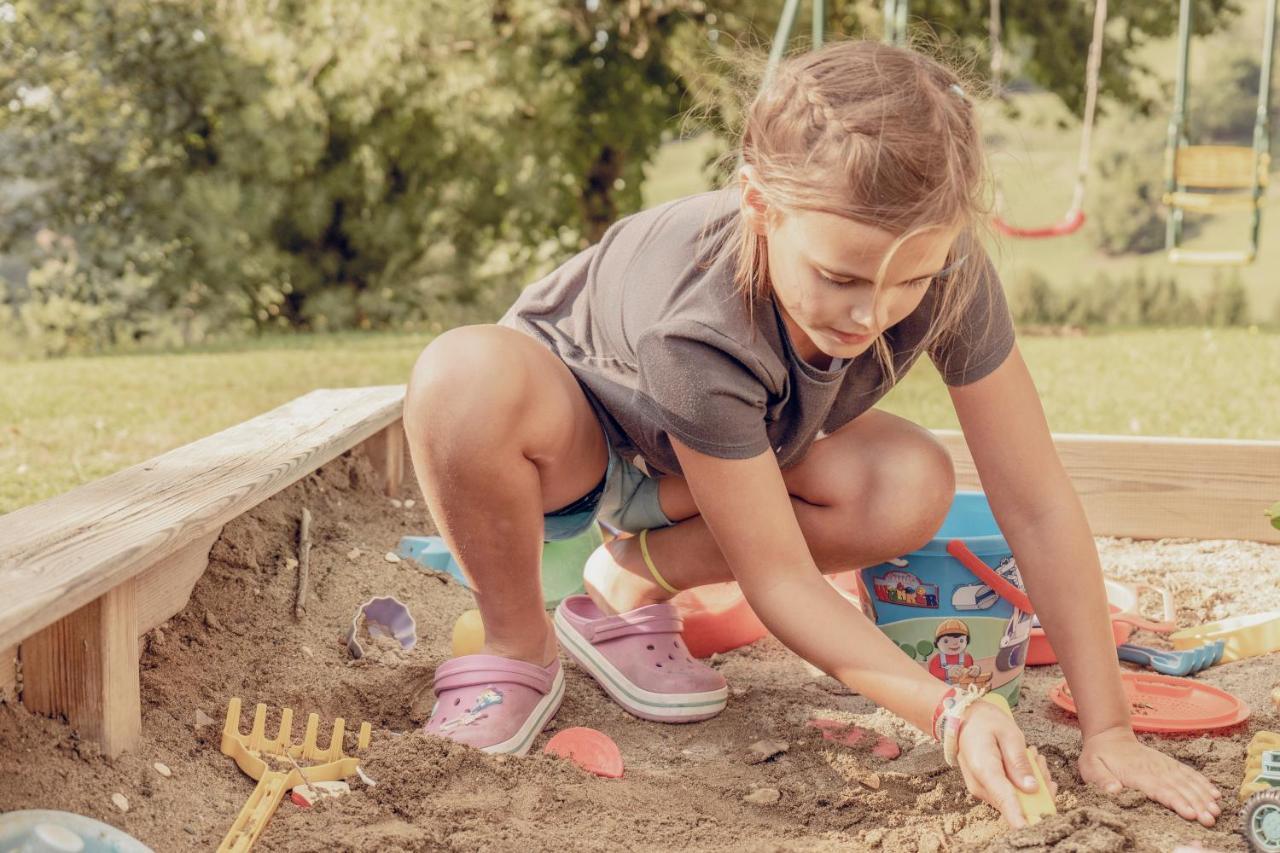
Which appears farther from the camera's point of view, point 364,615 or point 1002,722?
point 364,615

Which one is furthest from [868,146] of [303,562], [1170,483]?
[1170,483]

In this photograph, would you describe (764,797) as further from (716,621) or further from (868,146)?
(868,146)

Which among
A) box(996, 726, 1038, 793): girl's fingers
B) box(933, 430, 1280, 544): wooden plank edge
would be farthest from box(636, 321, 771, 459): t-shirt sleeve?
box(933, 430, 1280, 544): wooden plank edge

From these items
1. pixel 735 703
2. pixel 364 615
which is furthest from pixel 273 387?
pixel 735 703

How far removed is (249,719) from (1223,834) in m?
1.22

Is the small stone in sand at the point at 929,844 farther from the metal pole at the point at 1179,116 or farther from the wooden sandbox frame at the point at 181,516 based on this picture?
the metal pole at the point at 1179,116

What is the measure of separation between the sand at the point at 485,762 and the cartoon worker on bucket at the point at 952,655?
12 centimetres

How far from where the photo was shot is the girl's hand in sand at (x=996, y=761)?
4.43 ft

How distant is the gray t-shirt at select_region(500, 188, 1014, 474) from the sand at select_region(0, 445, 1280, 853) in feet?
1.40

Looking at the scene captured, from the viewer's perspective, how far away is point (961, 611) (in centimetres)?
197

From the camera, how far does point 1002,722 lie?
138cm

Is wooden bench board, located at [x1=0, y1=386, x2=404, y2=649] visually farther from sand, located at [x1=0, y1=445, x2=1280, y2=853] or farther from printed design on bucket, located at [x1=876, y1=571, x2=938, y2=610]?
printed design on bucket, located at [x1=876, y1=571, x2=938, y2=610]

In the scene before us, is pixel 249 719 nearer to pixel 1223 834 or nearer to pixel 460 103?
pixel 1223 834

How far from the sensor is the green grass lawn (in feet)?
13.0
